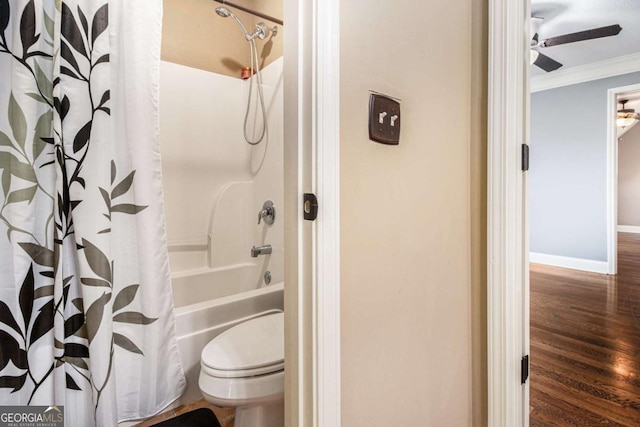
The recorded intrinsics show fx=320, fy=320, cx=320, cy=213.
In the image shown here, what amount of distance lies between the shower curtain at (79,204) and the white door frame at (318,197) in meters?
0.72

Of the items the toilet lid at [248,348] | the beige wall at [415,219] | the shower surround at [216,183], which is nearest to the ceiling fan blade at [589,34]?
the beige wall at [415,219]

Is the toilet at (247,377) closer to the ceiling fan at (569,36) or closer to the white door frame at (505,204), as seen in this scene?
the white door frame at (505,204)

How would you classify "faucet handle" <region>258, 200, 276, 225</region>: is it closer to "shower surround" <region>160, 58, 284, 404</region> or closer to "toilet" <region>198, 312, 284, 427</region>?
"shower surround" <region>160, 58, 284, 404</region>

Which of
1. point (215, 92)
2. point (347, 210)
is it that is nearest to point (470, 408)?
point (347, 210)

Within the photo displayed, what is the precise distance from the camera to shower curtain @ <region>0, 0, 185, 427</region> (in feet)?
2.99

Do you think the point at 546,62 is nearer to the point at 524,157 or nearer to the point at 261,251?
the point at 524,157

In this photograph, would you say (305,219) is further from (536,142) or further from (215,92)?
(536,142)

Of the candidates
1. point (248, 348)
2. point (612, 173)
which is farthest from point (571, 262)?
point (248, 348)

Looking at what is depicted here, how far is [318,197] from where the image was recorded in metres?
0.68

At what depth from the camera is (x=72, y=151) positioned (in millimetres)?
996

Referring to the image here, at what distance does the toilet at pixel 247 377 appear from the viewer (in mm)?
1093

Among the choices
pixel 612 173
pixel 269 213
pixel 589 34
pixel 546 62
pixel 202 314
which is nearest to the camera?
pixel 202 314

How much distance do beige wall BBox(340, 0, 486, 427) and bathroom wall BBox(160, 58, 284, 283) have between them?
1.19 m

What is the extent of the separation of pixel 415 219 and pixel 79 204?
40.3 inches
